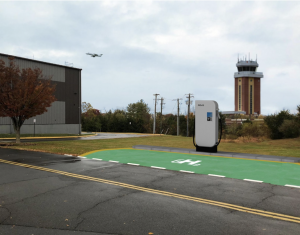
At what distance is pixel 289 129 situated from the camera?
31438 mm

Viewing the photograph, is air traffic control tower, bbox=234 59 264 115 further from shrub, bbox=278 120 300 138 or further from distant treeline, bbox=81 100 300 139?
shrub, bbox=278 120 300 138

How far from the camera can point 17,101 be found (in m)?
20.2

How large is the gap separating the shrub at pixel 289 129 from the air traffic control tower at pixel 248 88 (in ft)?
412

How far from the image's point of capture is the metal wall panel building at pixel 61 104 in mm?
43188

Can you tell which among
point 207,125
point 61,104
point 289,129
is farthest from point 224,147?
point 61,104

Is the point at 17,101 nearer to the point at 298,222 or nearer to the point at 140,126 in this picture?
the point at 298,222

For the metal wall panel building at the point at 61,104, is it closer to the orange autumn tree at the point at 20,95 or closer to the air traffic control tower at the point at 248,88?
the orange autumn tree at the point at 20,95

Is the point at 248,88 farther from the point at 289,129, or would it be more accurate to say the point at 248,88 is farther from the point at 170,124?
the point at 289,129

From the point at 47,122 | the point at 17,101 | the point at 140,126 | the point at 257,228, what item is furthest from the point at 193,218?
the point at 140,126

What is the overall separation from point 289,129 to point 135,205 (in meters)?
30.1

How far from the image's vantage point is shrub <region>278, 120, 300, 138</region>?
30.7 m

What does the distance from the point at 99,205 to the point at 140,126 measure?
7075 cm

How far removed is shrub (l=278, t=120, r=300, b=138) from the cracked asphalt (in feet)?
84.4

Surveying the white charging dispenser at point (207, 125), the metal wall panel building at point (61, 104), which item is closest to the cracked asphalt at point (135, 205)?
the white charging dispenser at point (207, 125)
